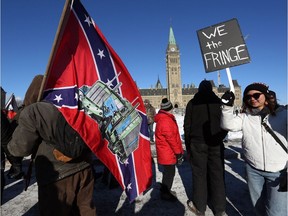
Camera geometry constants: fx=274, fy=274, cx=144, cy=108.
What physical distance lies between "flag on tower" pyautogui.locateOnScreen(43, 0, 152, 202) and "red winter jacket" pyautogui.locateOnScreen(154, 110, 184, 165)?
1251 mm

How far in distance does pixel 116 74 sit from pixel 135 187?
1.34m

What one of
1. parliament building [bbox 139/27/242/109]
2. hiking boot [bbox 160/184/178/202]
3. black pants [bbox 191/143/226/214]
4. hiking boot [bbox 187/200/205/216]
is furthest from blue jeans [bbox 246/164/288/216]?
parliament building [bbox 139/27/242/109]

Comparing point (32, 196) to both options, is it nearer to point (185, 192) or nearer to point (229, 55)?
point (185, 192)

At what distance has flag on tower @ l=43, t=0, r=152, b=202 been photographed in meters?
2.62

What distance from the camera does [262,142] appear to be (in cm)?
277

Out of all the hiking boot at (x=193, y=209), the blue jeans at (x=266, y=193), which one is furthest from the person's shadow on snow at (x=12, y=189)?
the blue jeans at (x=266, y=193)

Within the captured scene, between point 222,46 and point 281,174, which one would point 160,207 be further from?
point 222,46

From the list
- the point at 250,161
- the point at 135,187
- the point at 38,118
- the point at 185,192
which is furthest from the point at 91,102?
the point at 185,192

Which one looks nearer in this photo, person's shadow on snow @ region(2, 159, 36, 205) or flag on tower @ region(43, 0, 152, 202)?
flag on tower @ region(43, 0, 152, 202)

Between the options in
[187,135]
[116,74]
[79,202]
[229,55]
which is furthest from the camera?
[187,135]

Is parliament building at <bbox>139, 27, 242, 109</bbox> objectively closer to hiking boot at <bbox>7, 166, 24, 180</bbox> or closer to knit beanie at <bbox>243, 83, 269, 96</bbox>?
hiking boot at <bbox>7, 166, 24, 180</bbox>

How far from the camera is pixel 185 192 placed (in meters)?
5.14

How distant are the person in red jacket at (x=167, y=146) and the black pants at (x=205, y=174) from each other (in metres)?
0.50

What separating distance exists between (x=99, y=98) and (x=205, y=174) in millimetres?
2266
